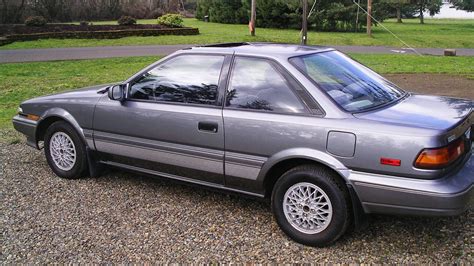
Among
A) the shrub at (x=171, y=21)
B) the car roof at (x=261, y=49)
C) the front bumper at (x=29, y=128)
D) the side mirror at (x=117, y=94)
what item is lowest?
the front bumper at (x=29, y=128)

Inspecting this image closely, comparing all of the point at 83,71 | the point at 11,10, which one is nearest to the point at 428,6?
the point at 11,10

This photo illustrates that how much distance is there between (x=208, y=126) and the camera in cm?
425

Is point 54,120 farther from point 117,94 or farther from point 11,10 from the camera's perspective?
point 11,10

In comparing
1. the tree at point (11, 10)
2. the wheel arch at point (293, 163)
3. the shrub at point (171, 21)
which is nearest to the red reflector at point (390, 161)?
the wheel arch at point (293, 163)

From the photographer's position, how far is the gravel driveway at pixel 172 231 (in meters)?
3.71

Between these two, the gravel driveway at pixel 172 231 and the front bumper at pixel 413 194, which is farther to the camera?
the gravel driveway at pixel 172 231

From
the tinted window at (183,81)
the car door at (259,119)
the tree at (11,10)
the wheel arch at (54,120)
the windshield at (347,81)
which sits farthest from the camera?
the tree at (11,10)

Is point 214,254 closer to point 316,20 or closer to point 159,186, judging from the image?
point 159,186

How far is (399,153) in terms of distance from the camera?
135 inches

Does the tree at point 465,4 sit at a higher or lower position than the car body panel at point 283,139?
higher

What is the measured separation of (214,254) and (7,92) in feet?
29.2

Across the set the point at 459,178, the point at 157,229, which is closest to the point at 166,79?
the point at 157,229

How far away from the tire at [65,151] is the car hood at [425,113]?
9.87 feet

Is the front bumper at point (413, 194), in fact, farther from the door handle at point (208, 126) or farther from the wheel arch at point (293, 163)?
the door handle at point (208, 126)
